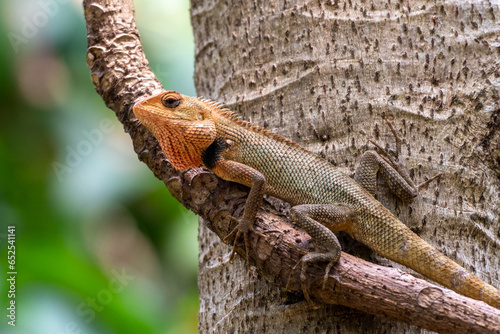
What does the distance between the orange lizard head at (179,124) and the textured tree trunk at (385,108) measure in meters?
0.34

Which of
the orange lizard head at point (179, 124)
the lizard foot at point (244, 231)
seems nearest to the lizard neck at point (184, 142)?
the orange lizard head at point (179, 124)

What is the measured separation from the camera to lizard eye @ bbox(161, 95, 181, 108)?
3.54 meters

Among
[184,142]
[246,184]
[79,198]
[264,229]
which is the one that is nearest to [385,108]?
[246,184]

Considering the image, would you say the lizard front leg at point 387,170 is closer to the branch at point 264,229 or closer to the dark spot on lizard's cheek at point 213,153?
the branch at point 264,229

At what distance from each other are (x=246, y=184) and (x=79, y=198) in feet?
14.1

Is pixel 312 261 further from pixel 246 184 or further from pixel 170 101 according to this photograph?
pixel 170 101

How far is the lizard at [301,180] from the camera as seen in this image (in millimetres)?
2902

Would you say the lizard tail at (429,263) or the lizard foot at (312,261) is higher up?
the lizard foot at (312,261)

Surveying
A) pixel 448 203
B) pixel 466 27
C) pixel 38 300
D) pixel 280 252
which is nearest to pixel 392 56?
pixel 466 27

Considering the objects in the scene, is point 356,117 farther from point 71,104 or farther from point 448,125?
point 71,104

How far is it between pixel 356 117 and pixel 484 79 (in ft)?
2.90

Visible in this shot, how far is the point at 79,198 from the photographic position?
6949 millimetres

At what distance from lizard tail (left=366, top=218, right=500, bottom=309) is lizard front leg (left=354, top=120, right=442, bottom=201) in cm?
23

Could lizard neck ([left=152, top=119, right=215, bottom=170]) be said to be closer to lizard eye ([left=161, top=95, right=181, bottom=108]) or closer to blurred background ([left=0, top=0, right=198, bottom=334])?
lizard eye ([left=161, top=95, right=181, bottom=108])
